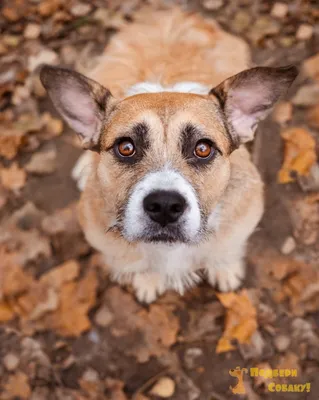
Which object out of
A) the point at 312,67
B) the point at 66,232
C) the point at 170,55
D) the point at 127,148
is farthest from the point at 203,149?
the point at 312,67

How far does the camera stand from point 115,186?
2664 millimetres

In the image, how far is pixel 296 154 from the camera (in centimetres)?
416

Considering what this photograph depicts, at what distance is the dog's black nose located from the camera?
229 centimetres

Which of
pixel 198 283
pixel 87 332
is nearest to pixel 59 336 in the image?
pixel 87 332

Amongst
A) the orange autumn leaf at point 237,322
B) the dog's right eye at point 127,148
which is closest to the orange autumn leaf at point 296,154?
the orange autumn leaf at point 237,322

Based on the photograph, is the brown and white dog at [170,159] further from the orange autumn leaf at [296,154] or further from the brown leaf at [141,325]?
the orange autumn leaf at [296,154]

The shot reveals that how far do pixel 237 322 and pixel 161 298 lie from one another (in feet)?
2.46

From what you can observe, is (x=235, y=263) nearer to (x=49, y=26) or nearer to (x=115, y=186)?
(x=115, y=186)

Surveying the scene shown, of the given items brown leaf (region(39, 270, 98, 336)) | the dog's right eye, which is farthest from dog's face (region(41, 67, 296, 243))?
brown leaf (region(39, 270, 98, 336))

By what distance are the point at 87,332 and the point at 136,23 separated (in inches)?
128

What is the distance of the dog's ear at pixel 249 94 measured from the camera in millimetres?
2561

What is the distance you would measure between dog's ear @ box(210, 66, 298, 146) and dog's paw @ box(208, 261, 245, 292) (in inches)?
55.6

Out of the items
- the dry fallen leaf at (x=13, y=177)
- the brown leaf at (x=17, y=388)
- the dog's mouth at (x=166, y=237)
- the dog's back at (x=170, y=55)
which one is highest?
the dog's back at (x=170, y=55)

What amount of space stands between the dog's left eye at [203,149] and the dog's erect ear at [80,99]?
74 cm
